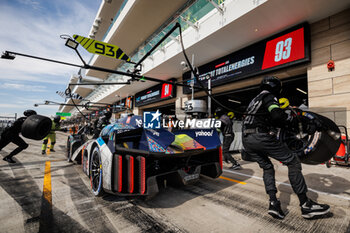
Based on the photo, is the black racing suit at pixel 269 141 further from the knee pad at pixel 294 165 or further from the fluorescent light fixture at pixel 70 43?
the fluorescent light fixture at pixel 70 43

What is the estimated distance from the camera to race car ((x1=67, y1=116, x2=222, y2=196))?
7.06 feet

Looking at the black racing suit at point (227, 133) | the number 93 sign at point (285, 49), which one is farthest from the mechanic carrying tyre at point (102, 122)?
the number 93 sign at point (285, 49)

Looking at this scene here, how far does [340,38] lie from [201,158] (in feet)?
20.5

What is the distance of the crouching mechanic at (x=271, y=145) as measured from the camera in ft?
6.37

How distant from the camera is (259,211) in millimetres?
2102

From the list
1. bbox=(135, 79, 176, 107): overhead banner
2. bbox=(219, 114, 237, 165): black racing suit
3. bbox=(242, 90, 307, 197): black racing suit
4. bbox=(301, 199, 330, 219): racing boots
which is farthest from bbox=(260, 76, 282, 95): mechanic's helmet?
bbox=(135, 79, 176, 107): overhead banner

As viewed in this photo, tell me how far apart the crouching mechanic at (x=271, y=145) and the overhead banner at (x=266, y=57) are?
11.9ft

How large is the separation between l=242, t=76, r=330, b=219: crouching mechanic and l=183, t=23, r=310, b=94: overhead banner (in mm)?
3641

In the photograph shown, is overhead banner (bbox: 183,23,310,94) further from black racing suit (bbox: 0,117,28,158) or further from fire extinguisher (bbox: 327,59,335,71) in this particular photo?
black racing suit (bbox: 0,117,28,158)

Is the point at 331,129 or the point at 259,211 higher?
the point at 331,129

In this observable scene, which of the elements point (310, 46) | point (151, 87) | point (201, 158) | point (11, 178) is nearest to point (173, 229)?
point (201, 158)

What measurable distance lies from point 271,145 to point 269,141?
54 millimetres

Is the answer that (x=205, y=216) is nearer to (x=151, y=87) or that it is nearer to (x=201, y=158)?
(x=201, y=158)

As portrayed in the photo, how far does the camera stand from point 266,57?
688 centimetres
